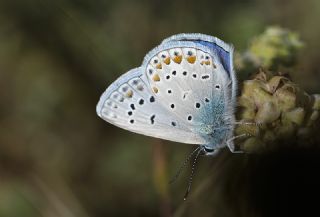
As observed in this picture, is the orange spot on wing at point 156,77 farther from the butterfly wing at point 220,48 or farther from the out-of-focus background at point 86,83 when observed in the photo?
the out-of-focus background at point 86,83

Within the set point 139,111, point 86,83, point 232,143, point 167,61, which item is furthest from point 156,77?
point 86,83

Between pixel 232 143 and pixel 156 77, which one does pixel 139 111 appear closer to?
pixel 156 77

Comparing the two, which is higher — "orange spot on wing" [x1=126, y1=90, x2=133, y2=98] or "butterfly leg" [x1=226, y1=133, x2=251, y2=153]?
"orange spot on wing" [x1=126, y1=90, x2=133, y2=98]

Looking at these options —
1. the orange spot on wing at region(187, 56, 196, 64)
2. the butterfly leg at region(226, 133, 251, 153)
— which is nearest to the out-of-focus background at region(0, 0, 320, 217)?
the orange spot on wing at region(187, 56, 196, 64)

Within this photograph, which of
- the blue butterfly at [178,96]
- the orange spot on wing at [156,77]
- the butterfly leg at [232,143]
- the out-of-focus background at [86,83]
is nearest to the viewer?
the butterfly leg at [232,143]

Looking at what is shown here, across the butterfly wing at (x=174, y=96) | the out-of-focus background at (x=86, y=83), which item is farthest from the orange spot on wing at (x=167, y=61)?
the out-of-focus background at (x=86, y=83)

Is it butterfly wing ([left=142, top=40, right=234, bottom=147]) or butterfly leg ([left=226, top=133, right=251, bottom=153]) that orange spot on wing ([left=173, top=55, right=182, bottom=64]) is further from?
butterfly leg ([left=226, top=133, right=251, bottom=153])
